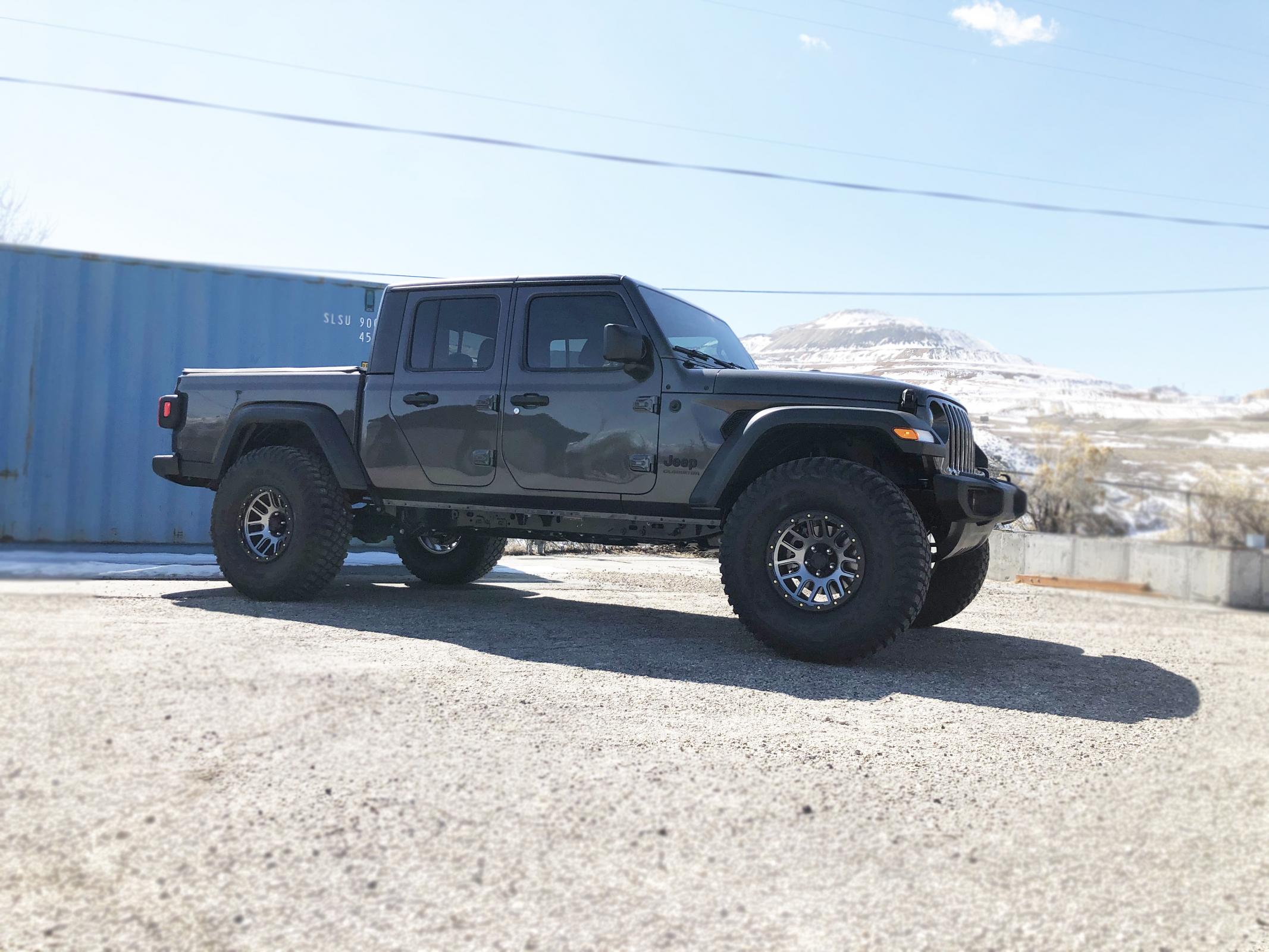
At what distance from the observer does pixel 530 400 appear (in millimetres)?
5266

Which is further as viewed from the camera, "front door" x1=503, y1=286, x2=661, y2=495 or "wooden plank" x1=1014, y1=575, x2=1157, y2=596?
"wooden plank" x1=1014, y1=575, x2=1157, y2=596

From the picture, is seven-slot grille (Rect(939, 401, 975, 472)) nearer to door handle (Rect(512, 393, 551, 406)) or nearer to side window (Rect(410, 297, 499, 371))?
door handle (Rect(512, 393, 551, 406))

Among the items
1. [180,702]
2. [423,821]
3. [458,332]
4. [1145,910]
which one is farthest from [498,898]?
[458,332]

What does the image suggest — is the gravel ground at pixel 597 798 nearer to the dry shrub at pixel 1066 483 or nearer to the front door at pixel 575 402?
the front door at pixel 575 402

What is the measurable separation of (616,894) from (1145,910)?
46.5 inches

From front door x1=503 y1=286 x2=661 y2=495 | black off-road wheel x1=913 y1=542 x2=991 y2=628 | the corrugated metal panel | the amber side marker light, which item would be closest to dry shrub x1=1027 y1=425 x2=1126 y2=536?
black off-road wheel x1=913 y1=542 x2=991 y2=628

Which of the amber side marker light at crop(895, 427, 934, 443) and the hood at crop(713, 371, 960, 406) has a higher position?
the hood at crop(713, 371, 960, 406)

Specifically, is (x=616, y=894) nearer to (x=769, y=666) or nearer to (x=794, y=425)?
(x=769, y=666)

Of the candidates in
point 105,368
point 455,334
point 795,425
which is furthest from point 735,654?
point 105,368

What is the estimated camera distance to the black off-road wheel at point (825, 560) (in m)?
4.27

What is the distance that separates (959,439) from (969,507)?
1.94 feet

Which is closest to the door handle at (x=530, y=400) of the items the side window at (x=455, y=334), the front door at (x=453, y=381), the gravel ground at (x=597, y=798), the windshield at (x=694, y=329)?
the front door at (x=453, y=381)

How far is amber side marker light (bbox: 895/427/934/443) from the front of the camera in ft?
14.3

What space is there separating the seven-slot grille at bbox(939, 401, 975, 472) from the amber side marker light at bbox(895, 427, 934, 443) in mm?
333
